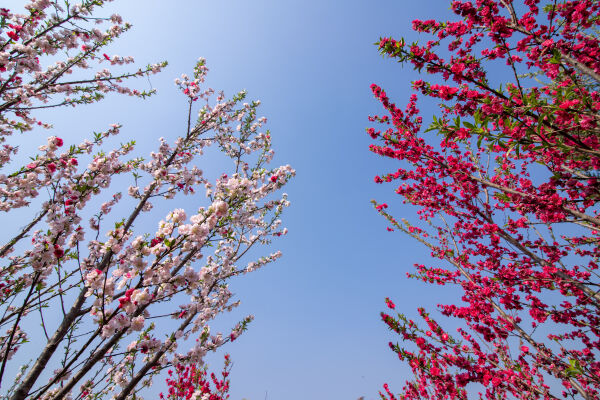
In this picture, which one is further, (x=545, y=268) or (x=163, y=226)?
(x=545, y=268)

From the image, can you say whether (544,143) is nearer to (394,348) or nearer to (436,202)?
(436,202)

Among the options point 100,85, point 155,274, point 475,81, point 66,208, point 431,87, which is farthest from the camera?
point 100,85

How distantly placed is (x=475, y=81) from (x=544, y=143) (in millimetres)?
1179

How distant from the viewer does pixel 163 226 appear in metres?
2.66

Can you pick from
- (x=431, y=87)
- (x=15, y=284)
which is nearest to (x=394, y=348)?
(x=431, y=87)

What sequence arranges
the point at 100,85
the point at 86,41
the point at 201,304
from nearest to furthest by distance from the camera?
the point at 201,304 < the point at 86,41 < the point at 100,85

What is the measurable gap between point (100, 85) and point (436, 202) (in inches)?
331

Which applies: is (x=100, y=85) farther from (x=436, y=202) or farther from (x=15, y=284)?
(x=436, y=202)

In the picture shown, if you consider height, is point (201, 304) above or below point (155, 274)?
above

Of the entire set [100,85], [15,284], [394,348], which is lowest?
[394,348]

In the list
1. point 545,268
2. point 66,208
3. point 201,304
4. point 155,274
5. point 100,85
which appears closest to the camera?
point 155,274

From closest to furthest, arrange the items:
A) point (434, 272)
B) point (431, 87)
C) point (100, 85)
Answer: point (431, 87) < point (100, 85) < point (434, 272)

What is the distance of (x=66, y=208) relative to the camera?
2.97 m

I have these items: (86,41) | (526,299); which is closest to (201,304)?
(86,41)
